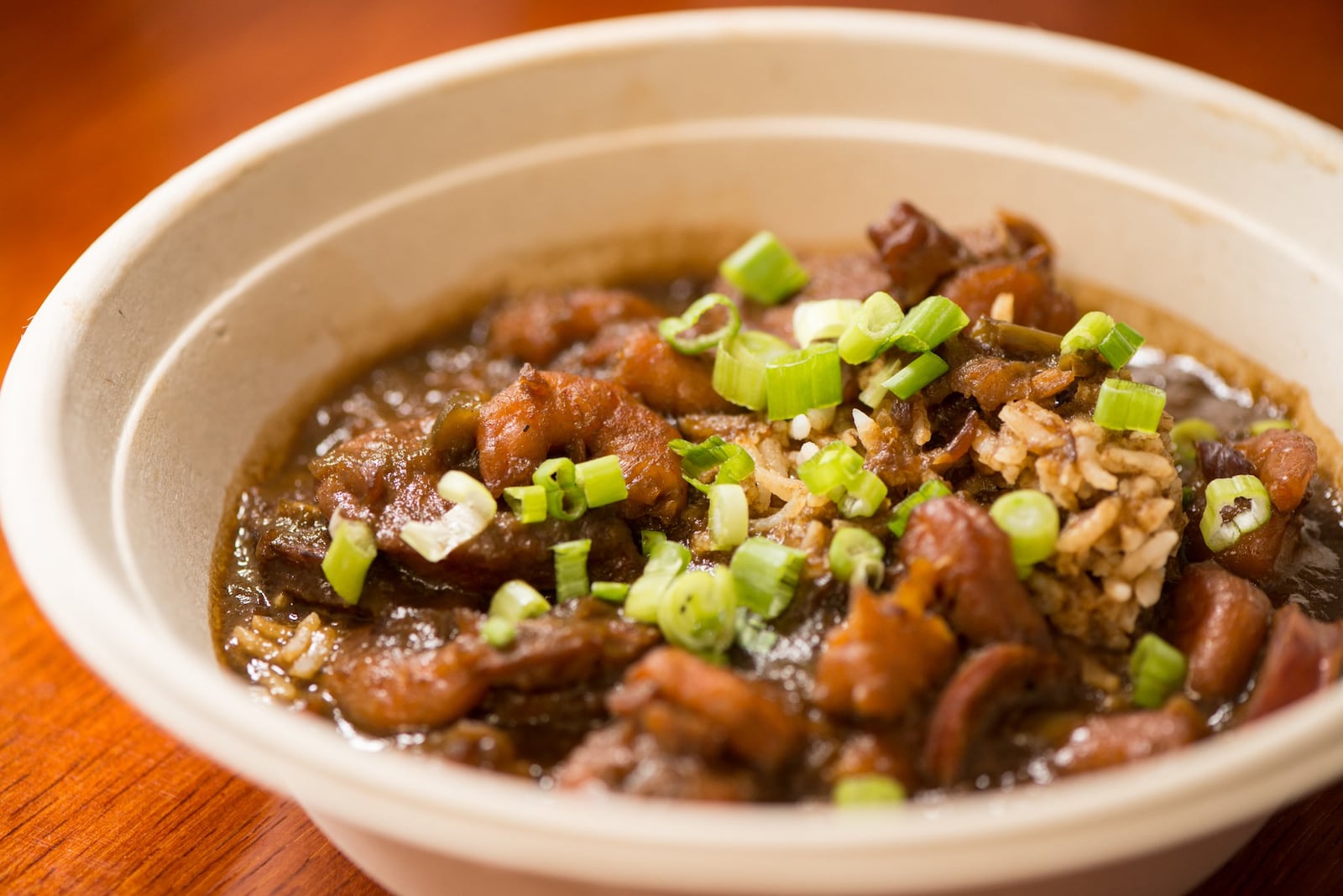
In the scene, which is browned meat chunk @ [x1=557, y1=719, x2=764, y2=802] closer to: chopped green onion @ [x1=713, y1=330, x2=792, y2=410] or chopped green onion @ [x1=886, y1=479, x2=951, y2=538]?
chopped green onion @ [x1=886, y1=479, x2=951, y2=538]

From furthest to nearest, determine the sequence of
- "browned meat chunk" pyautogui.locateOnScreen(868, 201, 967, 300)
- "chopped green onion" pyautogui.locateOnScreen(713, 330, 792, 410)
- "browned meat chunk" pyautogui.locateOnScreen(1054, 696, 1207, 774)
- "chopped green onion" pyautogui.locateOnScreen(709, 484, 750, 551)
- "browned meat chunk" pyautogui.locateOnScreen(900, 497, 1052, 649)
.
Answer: "browned meat chunk" pyautogui.locateOnScreen(868, 201, 967, 300) < "chopped green onion" pyautogui.locateOnScreen(713, 330, 792, 410) < "chopped green onion" pyautogui.locateOnScreen(709, 484, 750, 551) < "browned meat chunk" pyautogui.locateOnScreen(900, 497, 1052, 649) < "browned meat chunk" pyautogui.locateOnScreen(1054, 696, 1207, 774)

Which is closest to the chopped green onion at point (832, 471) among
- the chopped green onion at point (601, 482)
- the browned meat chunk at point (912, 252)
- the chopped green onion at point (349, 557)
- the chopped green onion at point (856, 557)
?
the chopped green onion at point (856, 557)

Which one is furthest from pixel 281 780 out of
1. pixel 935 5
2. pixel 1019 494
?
pixel 935 5

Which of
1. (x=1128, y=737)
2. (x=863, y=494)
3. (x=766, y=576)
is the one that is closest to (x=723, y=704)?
(x=766, y=576)

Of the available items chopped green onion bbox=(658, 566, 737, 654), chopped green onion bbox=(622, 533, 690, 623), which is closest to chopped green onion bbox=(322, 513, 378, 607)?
chopped green onion bbox=(622, 533, 690, 623)

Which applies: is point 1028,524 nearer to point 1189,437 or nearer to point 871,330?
point 871,330

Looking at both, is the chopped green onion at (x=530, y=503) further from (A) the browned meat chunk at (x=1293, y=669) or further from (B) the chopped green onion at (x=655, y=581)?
(A) the browned meat chunk at (x=1293, y=669)

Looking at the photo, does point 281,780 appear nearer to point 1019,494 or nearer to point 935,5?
point 1019,494
